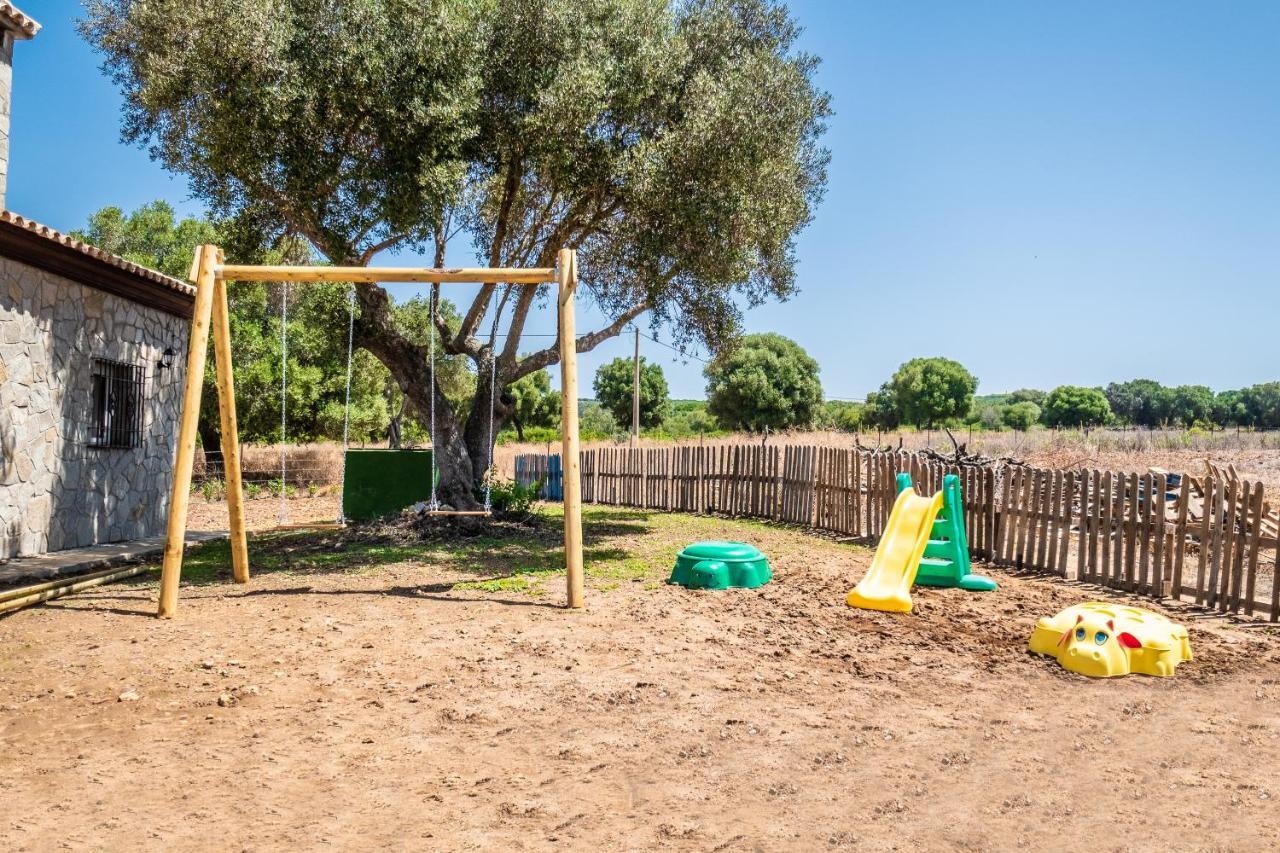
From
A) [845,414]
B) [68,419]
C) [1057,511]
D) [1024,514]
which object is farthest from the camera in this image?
[845,414]

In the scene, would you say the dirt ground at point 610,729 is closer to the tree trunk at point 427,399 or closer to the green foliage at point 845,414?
the tree trunk at point 427,399

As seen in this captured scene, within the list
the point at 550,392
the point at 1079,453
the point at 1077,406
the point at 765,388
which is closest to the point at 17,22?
the point at 1079,453

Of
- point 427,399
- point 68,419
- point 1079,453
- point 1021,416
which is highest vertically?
point 1021,416

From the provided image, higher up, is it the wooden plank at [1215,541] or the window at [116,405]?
the window at [116,405]

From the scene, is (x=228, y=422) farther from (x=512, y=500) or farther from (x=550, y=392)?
(x=550, y=392)

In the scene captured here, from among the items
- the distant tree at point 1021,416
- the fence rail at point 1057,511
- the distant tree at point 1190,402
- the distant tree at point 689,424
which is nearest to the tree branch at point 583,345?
the fence rail at point 1057,511

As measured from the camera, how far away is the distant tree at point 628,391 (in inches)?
2589

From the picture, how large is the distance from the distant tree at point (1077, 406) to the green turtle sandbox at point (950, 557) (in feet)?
283

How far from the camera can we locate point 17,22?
11.9 metres

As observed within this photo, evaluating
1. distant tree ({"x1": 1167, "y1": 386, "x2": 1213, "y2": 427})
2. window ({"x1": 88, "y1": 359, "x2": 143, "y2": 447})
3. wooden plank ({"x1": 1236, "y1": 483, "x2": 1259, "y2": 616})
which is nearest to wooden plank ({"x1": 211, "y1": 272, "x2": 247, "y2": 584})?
window ({"x1": 88, "y1": 359, "x2": 143, "y2": 447})

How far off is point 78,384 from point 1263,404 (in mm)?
100254

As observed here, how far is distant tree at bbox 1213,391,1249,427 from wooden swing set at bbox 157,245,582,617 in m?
94.7

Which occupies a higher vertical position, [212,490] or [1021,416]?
[1021,416]

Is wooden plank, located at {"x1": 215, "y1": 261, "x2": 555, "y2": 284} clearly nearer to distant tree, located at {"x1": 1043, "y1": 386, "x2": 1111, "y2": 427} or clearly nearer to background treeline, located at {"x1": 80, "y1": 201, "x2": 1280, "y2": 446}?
background treeline, located at {"x1": 80, "y1": 201, "x2": 1280, "y2": 446}
